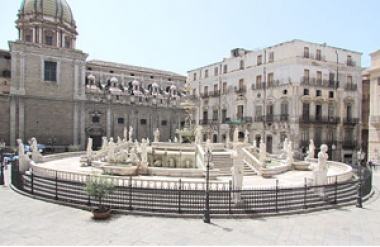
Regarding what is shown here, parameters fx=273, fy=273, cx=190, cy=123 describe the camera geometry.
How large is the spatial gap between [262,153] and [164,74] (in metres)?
35.3

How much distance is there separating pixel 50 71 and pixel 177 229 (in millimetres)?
33472

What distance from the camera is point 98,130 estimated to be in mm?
38812

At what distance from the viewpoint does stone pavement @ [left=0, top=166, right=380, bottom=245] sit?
25.2ft

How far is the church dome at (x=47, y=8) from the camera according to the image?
1405 inches

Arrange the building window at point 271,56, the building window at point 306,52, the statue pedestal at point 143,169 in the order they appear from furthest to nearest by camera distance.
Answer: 1. the building window at point 271,56
2. the building window at point 306,52
3. the statue pedestal at point 143,169

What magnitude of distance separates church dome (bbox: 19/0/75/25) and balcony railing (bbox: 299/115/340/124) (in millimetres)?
33307

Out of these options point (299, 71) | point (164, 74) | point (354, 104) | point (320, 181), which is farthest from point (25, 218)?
point (164, 74)

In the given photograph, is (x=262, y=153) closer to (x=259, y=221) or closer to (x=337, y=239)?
(x=259, y=221)

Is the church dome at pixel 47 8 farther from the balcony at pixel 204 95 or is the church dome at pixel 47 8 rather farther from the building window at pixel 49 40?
the balcony at pixel 204 95

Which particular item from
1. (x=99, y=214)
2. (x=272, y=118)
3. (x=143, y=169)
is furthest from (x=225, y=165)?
(x=272, y=118)

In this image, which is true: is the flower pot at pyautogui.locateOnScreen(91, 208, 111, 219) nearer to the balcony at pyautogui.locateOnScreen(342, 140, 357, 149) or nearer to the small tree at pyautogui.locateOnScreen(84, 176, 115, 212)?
the small tree at pyautogui.locateOnScreen(84, 176, 115, 212)

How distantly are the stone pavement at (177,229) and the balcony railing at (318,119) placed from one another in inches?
745

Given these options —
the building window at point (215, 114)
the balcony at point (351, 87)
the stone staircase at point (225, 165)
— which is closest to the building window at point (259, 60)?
the building window at point (215, 114)

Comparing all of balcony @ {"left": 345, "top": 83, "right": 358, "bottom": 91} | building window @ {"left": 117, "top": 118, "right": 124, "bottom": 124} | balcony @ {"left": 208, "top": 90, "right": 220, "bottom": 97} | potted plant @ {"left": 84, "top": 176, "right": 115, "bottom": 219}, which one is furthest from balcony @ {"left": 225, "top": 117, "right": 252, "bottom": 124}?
potted plant @ {"left": 84, "top": 176, "right": 115, "bottom": 219}
